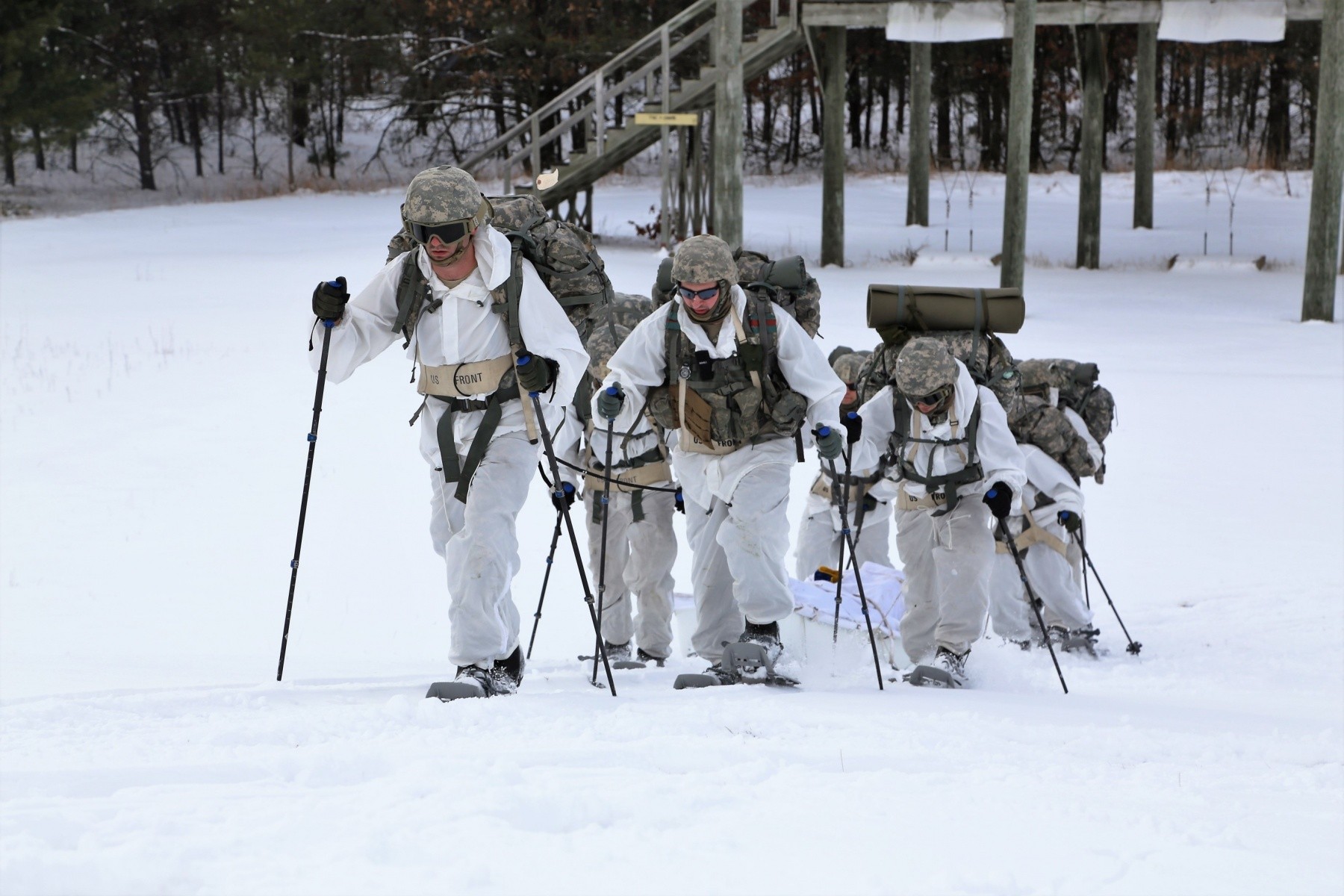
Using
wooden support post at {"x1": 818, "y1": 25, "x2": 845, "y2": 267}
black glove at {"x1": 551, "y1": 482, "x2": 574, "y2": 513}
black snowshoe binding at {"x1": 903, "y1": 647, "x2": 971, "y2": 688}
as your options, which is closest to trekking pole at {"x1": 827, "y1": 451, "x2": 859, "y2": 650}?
black snowshoe binding at {"x1": 903, "y1": 647, "x2": 971, "y2": 688}

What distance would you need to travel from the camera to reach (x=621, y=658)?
25.4 ft

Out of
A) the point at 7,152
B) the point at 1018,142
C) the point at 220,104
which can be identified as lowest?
the point at 1018,142

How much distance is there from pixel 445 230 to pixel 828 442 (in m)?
1.82

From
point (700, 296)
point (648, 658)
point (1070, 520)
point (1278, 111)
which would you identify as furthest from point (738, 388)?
point (1278, 111)

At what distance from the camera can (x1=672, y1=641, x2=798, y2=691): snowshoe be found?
604cm

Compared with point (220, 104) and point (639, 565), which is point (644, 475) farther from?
point (220, 104)

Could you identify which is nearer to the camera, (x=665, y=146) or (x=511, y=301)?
(x=511, y=301)

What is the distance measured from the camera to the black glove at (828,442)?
6113mm

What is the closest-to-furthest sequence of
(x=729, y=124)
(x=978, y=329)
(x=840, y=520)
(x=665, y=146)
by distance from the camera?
(x=978, y=329) → (x=840, y=520) → (x=729, y=124) → (x=665, y=146)

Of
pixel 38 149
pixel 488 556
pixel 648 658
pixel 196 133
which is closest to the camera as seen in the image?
pixel 488 556

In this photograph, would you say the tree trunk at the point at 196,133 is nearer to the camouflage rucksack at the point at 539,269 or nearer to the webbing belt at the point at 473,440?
the camouflage rucksack at the point at 539,269

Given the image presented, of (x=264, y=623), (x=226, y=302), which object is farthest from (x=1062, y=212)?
(x=264, y=623)

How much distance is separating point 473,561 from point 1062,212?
25414 mm

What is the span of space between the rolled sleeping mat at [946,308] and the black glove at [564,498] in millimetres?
1781
